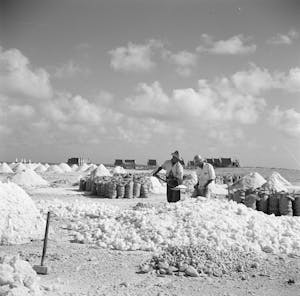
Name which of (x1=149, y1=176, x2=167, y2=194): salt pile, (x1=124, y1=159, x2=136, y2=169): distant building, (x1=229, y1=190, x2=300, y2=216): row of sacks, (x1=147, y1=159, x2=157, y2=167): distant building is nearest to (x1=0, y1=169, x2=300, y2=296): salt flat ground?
(x1=229, y1=190, x2=300, y2=216): row of sacks

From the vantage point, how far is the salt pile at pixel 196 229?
15.9ft

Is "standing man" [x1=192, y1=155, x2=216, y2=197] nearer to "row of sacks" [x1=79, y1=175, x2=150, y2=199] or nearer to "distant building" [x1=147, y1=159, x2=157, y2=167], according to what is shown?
"row of sacks" [x1=79, y1=175, x2=150, y2=199]

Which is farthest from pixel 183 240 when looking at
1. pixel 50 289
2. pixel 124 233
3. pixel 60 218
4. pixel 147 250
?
pixel 60 218

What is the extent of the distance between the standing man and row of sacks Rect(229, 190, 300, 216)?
1.15 metres

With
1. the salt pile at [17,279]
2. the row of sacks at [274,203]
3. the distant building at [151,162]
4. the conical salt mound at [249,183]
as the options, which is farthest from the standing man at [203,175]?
the distant building at [151,162]

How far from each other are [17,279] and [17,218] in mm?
2259

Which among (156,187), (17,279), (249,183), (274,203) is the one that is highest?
(249,183)

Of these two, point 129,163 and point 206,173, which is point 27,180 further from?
point 129,163

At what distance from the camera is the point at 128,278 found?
3.77 metres

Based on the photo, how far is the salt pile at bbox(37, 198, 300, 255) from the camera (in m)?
4.86

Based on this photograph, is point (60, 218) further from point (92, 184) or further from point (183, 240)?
point (92, 184)

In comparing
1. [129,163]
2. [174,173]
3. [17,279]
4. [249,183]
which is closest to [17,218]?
[17,279]

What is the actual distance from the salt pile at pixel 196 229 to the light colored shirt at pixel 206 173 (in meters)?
0.61

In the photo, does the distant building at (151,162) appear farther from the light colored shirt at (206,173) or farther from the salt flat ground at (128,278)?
the salt flat ground at (128,278)
